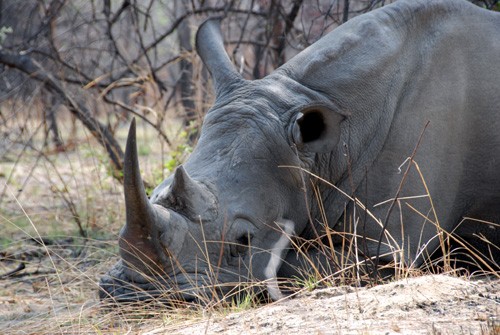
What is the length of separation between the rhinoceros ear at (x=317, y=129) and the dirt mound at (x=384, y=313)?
3.04ft

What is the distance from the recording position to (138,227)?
12.4 ft

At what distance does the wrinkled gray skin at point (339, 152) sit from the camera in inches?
159

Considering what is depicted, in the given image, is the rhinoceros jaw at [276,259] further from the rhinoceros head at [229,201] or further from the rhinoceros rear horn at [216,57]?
the rhinoceros rear horn at [216,57]

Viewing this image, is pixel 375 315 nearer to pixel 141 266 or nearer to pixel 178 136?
pixel 141 266

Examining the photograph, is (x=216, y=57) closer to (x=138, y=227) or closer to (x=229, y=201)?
(x=229, y=201)

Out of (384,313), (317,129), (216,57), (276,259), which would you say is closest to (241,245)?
(276,259)

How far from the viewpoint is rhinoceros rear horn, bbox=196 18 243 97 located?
4.80 meters

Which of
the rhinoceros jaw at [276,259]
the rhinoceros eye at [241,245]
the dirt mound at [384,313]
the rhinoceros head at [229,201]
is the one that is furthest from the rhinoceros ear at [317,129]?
the dirt mound at [384,313]

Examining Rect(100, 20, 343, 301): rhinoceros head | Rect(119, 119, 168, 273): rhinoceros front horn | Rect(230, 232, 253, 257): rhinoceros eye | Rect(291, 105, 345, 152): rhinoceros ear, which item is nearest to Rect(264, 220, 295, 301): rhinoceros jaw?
Rect(100, 20, 343, 301): rhinoceros head

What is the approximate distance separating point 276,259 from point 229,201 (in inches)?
14.7

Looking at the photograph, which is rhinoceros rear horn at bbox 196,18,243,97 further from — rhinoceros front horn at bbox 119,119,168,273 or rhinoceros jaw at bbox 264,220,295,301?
rhinoceros front horn at bbox 119,119,168,273

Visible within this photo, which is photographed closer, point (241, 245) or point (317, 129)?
point (241, 245)

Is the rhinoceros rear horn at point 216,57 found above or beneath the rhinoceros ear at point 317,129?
above

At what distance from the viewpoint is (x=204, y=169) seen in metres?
4.25
